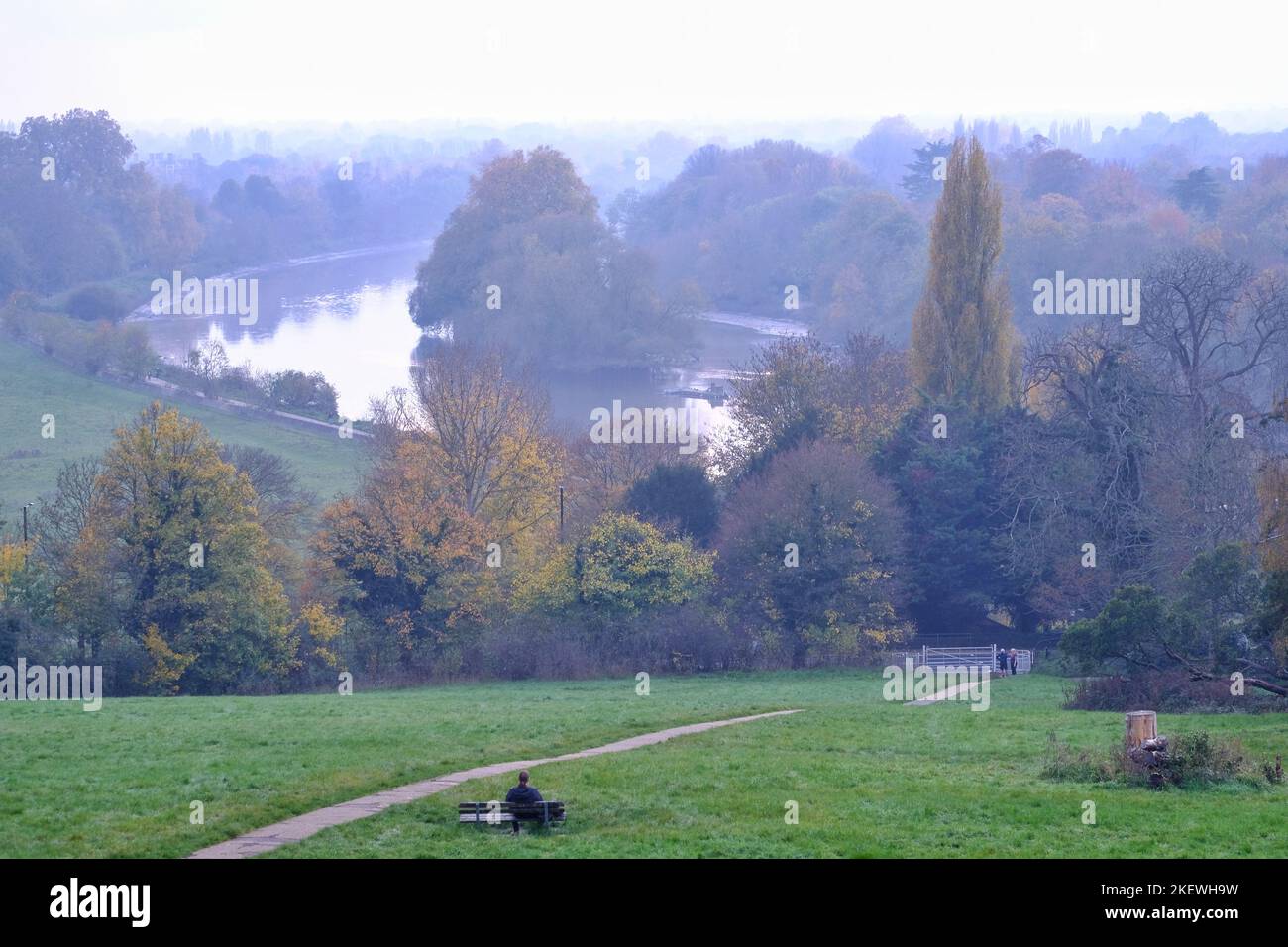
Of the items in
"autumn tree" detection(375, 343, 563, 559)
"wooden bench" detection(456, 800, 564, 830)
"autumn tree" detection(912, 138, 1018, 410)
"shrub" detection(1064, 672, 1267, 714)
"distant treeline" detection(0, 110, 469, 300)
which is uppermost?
"distant treeline" detection(0, 110, 469, 300)

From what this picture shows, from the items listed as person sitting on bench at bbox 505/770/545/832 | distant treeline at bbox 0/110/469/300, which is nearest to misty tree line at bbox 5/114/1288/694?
person sitting on bench at bbox 505/770/545/832

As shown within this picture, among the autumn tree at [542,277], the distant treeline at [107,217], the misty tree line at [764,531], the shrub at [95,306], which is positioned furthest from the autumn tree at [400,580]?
the distant treeline at [107,217]

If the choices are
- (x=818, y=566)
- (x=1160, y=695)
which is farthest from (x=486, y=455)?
(x=1160, y=695)

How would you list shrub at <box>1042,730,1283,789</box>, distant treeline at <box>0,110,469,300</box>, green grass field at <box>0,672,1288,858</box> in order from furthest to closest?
distant treeline at <box>0,110,469,300</box>, shrub at <box>1042,730,1283,789</box>, green grass field at <box>0,672,1288,858</box>

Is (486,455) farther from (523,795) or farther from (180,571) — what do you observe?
(523,795)

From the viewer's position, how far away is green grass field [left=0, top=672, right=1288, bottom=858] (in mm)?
13805

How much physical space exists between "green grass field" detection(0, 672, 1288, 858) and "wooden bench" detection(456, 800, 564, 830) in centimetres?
22

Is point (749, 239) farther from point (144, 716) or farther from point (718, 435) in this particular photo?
point (144, 716)

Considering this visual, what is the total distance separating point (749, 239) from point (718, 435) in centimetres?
7132

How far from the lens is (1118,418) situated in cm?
4228

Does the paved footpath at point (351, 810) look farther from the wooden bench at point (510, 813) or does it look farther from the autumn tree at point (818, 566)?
the autumn tree at point (818, 566)

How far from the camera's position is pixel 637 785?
16547mm

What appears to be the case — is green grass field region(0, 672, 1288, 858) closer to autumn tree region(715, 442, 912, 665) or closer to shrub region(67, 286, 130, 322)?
autumn tree region(715, 442, 912, 665)

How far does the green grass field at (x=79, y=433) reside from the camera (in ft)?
202
